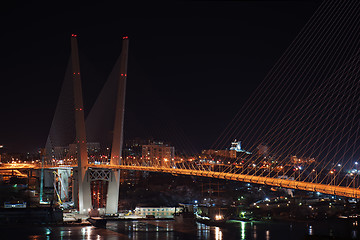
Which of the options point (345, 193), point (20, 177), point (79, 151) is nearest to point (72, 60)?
point (79, 151)

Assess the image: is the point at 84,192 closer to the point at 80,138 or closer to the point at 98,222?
the point at 98,222

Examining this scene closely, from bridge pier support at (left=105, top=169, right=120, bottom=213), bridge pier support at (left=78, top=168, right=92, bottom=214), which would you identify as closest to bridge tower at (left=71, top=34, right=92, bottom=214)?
bridge pier support at (left=78, top=168, right=92, bottom=214)

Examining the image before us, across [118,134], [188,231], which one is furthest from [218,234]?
[118,134]

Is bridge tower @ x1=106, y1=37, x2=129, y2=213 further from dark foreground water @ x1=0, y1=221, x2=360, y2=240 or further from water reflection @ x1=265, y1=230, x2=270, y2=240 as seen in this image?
water reflection @ x1=265, y1=230, x2=270, y2=240

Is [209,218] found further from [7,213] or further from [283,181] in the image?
[283,181]

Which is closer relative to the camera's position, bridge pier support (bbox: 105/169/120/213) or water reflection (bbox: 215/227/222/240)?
water reflection (bbox: 215/227/222/240)

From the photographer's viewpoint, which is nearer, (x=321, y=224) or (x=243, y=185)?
(x=321, y=224)
